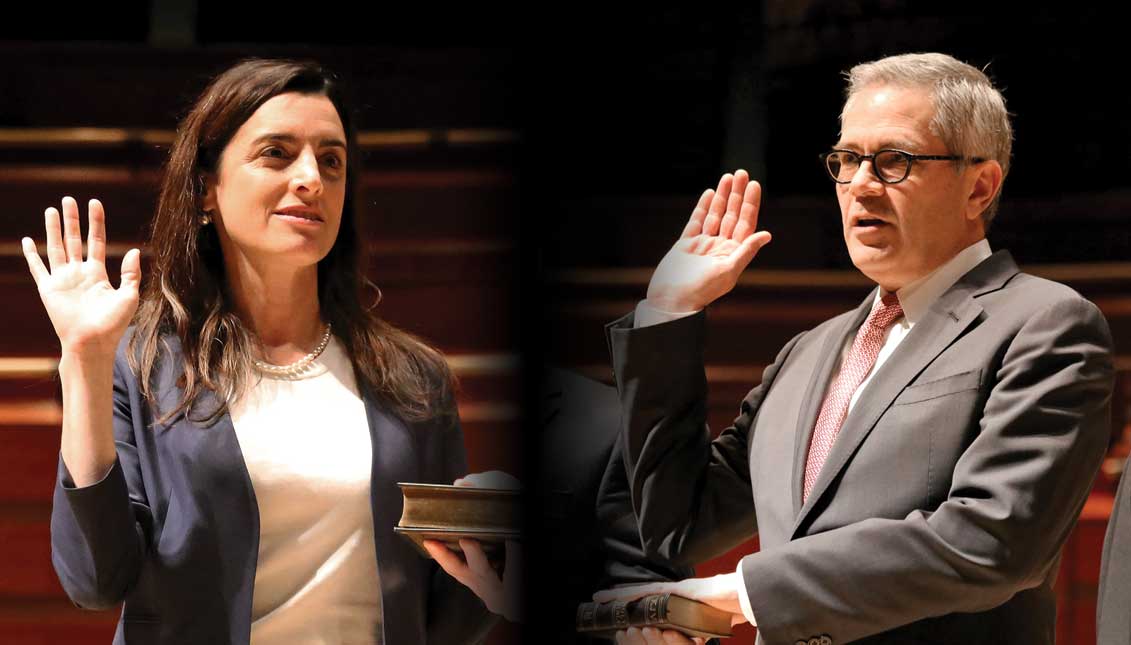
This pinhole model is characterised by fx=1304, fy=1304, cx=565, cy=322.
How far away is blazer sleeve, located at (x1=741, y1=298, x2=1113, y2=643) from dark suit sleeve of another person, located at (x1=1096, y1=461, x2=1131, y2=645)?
0.06 m

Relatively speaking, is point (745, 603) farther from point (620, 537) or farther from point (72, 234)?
point (72, 234)

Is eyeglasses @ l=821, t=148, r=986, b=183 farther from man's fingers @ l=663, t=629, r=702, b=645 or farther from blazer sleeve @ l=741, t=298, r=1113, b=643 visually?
man's fingers @ l=663, t=629, r=702, b=645

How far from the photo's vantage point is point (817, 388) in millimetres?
1166

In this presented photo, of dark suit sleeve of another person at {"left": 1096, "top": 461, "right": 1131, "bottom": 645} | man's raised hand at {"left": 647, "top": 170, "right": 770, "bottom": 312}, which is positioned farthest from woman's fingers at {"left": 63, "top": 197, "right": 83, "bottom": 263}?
dark suit sleeve of another person at {"left": 1096, "top": 461, "right": 1131, "bottom": 645}

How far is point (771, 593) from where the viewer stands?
1055 millimetres

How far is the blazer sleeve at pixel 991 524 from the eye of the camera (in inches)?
39.4

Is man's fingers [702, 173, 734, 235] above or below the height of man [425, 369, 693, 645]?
above

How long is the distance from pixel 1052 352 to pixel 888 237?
172 mm

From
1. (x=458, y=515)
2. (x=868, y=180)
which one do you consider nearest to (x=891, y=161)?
(x=868, y=180)

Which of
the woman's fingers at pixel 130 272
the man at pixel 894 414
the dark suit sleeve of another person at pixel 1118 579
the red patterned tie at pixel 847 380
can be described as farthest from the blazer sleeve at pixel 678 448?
the woman's fingers at pixel 130 272

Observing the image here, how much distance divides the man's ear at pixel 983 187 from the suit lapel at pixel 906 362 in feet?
0.20

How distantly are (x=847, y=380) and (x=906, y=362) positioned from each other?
0.08 meters

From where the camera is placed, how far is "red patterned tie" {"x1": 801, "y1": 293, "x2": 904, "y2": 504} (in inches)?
44.4

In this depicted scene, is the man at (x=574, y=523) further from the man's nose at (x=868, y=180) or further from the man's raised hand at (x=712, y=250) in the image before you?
the man's nose at (x=868, y=180)
